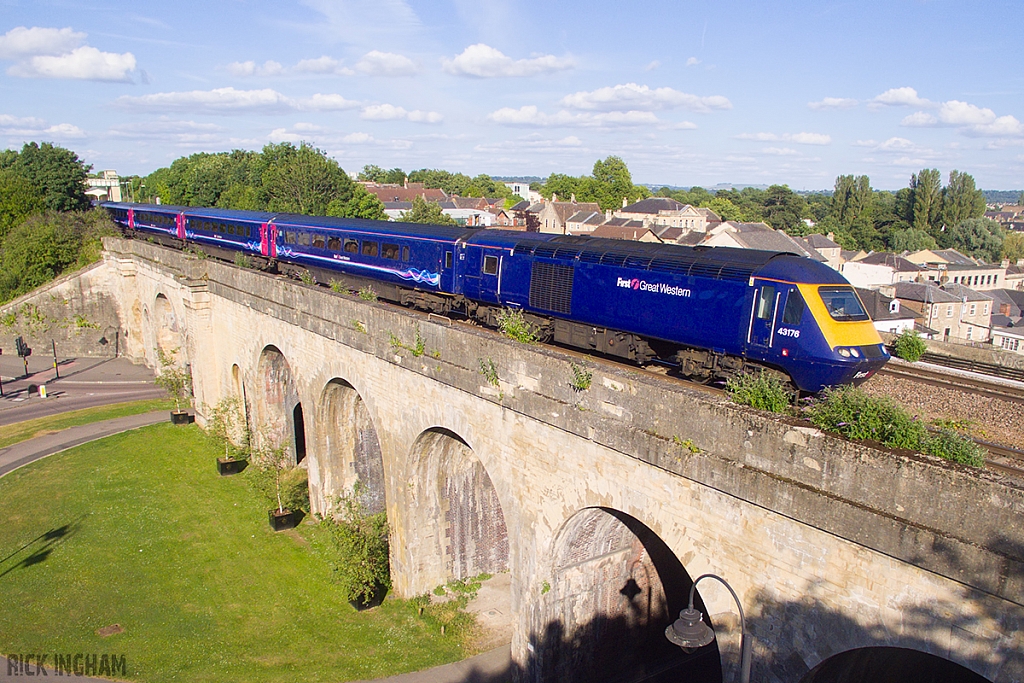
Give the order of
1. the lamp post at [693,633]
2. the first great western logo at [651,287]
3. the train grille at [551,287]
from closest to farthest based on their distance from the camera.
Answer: the lamp post at [693,633] < the first great western logo at [651,287] < the train grille at [551,287]

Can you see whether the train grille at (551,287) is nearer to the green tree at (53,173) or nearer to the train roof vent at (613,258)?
the train roof vent at (613,258)

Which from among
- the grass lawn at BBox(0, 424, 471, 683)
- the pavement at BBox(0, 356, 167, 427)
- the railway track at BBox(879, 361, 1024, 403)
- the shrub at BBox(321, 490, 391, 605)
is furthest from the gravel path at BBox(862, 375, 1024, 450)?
the pavement at BBox(0, 356, 167, 427)

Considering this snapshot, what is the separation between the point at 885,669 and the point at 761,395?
445 centimetres

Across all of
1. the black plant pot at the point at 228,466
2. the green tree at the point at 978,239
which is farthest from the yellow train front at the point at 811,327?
the green tree at the point at 978,239

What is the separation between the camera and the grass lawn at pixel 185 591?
1631cm

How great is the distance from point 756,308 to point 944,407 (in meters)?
4.93

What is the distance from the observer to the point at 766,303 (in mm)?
11344

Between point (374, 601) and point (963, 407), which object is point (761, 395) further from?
point (374, 601)

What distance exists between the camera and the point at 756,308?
452 inches

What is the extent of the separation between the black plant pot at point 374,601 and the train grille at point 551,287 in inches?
359

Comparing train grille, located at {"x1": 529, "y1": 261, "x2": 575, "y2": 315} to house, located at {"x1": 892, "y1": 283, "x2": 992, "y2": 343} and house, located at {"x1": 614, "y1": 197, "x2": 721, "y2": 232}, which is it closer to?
house, located at {"x1": 892, "y1": 283, "x2": 992, "y2": 343}

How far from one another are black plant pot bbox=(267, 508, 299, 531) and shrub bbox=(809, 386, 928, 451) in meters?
18.5

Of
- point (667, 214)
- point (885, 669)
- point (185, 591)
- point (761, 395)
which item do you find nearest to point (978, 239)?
point (667, 214)

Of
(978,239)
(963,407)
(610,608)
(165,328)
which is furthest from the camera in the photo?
(978,239)
